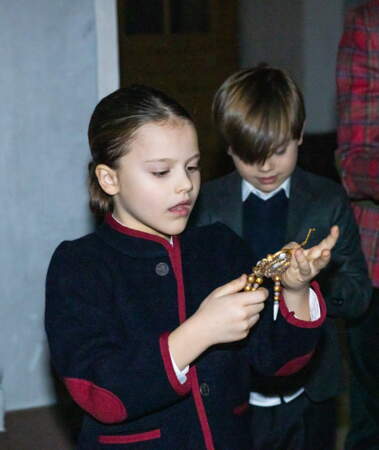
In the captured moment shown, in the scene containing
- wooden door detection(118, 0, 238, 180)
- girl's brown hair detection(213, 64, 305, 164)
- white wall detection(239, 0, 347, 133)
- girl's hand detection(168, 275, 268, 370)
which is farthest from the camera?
white wall detection(239, 0, 347, 133)

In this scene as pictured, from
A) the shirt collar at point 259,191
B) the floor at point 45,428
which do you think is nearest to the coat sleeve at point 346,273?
the shirt collar at point 259,191

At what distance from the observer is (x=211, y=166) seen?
585 centimetres

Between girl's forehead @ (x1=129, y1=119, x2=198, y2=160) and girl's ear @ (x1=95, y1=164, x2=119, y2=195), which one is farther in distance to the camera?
girl's ear @ (x1=95, y1=164, x2=119, y2=195)

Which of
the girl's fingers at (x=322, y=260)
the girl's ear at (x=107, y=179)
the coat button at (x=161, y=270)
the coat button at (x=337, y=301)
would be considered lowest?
the coat button at (x=337, y=301)

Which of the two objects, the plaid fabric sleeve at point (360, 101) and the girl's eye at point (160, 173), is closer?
the girl's eye at point (160, 173)

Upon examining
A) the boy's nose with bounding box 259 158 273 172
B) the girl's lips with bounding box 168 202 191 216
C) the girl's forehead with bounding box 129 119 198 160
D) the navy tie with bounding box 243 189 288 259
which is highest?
the girl's forehead with bounding box 129 119 198 160

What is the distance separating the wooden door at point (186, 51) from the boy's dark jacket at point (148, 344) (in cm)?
338

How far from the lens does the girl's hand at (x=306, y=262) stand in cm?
184

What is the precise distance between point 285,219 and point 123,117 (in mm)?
875

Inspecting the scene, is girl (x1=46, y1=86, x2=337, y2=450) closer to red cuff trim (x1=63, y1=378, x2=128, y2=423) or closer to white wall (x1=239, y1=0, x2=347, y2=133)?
red cuff trim (x1=63, y1=378, x2=128, y2=423)

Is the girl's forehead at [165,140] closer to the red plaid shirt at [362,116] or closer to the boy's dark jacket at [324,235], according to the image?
the boy's dark jacket at [324,235]

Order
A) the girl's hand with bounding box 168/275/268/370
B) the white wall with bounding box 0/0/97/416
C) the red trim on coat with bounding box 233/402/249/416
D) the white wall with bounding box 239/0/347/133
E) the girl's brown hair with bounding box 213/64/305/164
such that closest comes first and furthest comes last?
the girl's hand with bounding box 168/275/268/370, the red trim on coat with bounding box 233/402/249/416, the girl's brown hair with bounding box 213/64/305/164, the white wall with bounding box 0/0/97/416, the white wall with bounding box 239/0/347/133

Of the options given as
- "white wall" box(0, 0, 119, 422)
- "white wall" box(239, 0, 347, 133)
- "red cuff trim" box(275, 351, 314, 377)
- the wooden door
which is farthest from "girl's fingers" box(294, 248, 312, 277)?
"white wall" box(239, 0, 347, 133)

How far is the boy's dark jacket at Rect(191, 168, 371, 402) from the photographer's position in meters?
2.72
